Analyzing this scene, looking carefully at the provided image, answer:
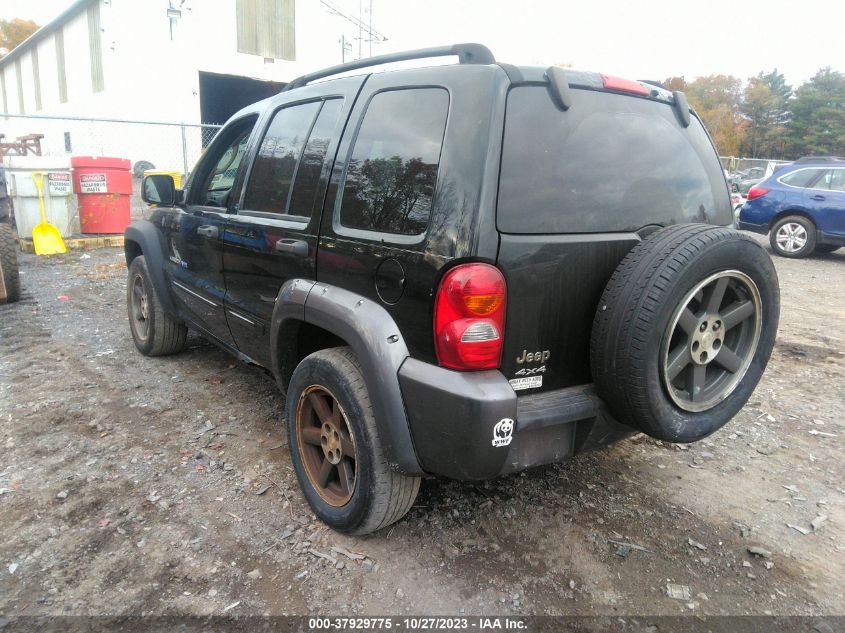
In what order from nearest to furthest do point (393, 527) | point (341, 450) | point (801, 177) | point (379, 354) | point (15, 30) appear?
point (379, 354), point (341, 450), point (393, 527), point (801, 177), point (15, 30)

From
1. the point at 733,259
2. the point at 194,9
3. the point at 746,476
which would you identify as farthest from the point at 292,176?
the point at 194,9

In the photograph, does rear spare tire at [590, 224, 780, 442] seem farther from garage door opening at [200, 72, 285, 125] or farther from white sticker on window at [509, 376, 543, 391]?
garage door opening at [200, 72, 285, 125]

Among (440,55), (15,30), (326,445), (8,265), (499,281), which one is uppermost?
(15,30)

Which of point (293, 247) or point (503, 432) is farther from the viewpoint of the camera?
point (293, 247)

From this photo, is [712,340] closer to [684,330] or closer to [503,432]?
[684,330]

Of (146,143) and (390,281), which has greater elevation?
(146,143)

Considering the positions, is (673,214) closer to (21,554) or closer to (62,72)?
(21,554)

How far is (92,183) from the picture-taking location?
32.9 ft

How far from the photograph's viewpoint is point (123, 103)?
2066 cm

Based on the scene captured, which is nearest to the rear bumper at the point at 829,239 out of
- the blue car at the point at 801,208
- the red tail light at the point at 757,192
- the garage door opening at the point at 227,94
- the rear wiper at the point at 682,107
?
the blue car at the point at 801,208

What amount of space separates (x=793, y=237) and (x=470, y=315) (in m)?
10.7

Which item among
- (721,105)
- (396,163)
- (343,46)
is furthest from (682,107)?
(721,105)

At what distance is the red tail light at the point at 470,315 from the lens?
6.79ft

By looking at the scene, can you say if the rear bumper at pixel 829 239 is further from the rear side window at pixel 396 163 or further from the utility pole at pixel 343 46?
the utility pole at pixel 343 46
